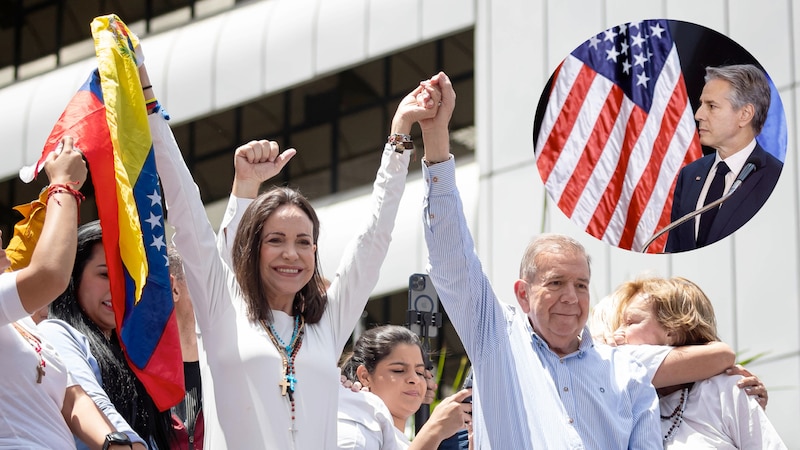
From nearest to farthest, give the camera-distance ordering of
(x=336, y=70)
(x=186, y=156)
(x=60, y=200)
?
(x=60, y=200) → (x=336, y=70) → (x=186, y=156)

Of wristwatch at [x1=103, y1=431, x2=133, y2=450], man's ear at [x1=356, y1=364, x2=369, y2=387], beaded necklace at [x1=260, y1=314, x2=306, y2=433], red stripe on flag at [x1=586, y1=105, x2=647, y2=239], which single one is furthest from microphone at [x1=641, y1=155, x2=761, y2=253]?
wristwatch at [x1=103, y1=431, x2=133, y2=450]

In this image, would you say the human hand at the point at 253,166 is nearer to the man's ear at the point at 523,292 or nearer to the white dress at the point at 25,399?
the man's ear at the point at 523,292

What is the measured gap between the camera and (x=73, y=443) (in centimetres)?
407

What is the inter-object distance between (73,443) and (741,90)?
11.3 ft

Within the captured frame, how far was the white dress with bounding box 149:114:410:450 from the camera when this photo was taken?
4.27 metres

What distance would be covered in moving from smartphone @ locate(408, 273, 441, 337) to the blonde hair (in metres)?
1.64

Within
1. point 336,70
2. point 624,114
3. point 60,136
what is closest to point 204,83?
point 336,70

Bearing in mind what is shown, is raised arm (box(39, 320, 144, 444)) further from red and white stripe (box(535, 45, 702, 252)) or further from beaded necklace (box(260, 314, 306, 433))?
red and white stripe (box(535, 45, 702, 252))

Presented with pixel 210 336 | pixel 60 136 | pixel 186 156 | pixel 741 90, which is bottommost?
pixel 210 336

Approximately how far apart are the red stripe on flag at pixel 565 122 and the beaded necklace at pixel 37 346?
9.16 feet

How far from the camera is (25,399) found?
400 centimetres

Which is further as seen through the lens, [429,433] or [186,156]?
[186,156]

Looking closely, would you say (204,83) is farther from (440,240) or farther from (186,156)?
(440,240)

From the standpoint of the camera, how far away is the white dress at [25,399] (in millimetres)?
3938
